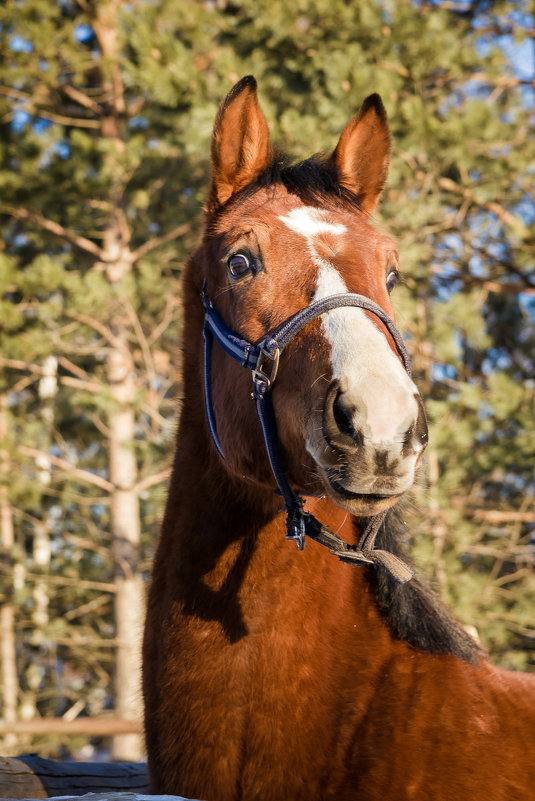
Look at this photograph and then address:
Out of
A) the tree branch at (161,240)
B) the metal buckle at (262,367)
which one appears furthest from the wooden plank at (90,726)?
the tree branch at (161,240)

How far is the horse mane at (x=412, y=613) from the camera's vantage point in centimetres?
235

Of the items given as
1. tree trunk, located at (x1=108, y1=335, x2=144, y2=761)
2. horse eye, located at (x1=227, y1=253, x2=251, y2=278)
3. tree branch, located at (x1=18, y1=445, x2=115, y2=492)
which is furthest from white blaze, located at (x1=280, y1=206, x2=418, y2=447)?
tree branch, located at (x1=18, y1=445, x2=115, y2=492)

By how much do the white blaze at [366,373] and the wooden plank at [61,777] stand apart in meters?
1.75

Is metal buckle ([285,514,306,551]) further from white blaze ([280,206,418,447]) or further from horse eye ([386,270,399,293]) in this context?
horse eye ([386,270,399,293])

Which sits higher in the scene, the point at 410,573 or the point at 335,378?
the point at 335,378

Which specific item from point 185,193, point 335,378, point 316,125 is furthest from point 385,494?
point 185,193

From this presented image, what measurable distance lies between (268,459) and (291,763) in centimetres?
87

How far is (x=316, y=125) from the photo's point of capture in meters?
8.09

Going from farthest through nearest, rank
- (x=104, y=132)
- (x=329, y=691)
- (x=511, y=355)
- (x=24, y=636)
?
1. (x=24, y=636)
2. (x=511, y=355)
3. (x=104, y=132)
4. (x=329, y=691)

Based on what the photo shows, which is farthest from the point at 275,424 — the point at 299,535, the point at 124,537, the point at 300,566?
the point at 124,537

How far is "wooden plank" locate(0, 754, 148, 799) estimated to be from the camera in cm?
279

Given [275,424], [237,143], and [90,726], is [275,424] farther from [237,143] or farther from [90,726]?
[90,726]

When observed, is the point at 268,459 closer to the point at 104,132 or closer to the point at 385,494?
the point at 385,494

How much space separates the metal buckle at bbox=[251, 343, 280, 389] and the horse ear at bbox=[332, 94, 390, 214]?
0.90m
